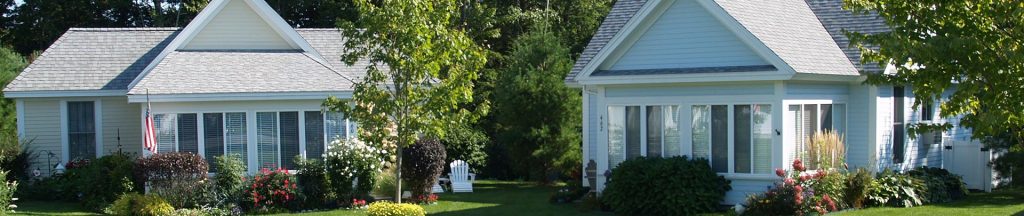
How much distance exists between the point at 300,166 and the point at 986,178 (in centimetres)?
1426

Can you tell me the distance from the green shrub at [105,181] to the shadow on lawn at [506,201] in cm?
621

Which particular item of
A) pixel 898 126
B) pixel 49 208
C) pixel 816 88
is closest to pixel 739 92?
pixel 816 88

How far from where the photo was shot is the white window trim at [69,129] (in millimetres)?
23078

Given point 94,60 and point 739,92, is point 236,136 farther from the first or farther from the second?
point 739,92

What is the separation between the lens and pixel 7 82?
90.7 feet

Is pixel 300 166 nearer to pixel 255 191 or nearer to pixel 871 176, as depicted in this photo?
pixel 255 191

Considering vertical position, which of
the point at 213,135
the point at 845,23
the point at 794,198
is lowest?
the point at 794,198

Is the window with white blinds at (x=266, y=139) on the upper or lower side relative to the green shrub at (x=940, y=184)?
upper

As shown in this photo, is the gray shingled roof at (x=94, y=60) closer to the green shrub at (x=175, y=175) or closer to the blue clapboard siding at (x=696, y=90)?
the green shrub at (x=175, y=175)

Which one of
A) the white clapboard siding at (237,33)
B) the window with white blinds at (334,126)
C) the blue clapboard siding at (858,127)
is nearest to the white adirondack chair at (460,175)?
the window with white blinds at (334,126)

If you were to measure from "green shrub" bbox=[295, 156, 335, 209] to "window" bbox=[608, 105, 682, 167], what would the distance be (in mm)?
5722

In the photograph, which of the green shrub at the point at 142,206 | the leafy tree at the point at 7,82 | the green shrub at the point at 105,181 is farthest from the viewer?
the leafy tree at the point at 7,82

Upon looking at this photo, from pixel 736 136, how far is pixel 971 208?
166 inches

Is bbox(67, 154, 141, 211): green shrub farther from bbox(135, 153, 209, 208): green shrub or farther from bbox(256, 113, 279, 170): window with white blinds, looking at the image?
bbox(256, 113, 279, 170): window with white blinds
